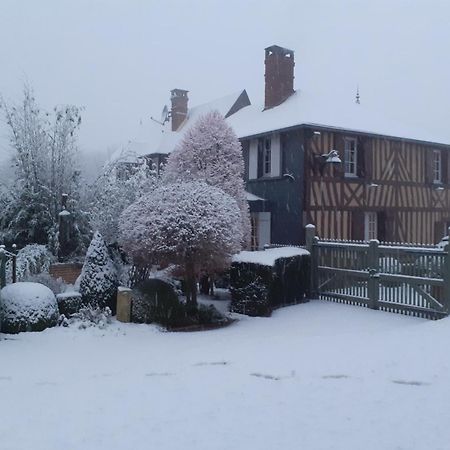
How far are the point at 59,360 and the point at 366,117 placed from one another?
1546cm

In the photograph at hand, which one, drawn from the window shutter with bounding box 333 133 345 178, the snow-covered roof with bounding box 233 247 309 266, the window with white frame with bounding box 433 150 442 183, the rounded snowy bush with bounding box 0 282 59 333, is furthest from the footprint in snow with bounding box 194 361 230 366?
the window with white frame with bounding box 433 150 442 183

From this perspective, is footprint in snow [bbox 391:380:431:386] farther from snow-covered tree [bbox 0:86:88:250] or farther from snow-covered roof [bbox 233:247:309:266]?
snow-covered tree [bbox 0:86:88:250]

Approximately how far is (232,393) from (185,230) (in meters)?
4.86

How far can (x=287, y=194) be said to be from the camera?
1670 centimetres

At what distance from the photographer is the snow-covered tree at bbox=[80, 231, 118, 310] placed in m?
9.77

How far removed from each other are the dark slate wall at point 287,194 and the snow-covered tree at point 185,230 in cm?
657

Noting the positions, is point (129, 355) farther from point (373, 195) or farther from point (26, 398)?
point (373, 195)

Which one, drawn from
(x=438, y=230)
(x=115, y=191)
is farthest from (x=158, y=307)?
(x=438, y=230)

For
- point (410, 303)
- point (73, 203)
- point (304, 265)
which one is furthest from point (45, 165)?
point (410, 303)

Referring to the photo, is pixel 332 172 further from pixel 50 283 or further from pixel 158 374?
pixel 158 374

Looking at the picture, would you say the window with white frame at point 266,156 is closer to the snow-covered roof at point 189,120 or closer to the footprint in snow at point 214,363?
the snow-covered roof at point 189,120

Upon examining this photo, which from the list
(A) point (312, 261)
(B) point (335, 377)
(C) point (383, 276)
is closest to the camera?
(B) point (335, 377)

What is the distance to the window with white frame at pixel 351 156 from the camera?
17305 millimetres

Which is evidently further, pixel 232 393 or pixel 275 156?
pixel 275 156
